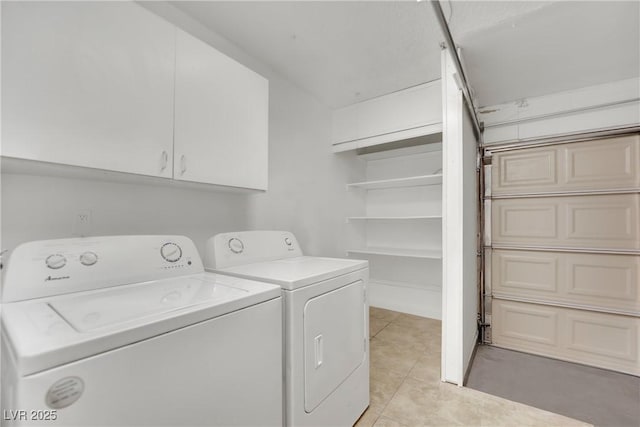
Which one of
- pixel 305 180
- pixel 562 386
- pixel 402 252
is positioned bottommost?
pixel 562 386

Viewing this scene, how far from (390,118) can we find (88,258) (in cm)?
264

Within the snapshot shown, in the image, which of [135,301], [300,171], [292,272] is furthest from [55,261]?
[300,171]

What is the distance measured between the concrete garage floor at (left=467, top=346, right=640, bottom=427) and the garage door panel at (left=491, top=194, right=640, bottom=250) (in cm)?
99

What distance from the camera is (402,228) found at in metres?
3.30

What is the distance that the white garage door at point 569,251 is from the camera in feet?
6.87

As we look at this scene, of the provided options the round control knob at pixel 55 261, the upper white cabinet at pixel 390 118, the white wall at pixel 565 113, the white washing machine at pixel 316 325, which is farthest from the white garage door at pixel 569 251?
the round control knob at pixel 55 261

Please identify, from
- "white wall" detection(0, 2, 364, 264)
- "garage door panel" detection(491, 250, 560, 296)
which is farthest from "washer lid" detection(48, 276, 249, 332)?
"garage door panel" detection(491, 250, 560, 296)

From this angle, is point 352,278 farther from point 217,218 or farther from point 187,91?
point 187,91

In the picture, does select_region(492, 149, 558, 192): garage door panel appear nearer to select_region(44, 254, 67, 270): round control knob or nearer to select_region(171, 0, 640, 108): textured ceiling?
select_region(171, 0, 640, 108): textured ceiling

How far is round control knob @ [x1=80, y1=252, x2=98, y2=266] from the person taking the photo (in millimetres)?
1083

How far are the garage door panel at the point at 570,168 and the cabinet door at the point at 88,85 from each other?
2.83 metres

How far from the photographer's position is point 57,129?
3.17 feet

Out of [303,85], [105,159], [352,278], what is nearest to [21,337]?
[105,159]

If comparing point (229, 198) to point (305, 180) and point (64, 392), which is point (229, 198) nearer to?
point (305, 180)
